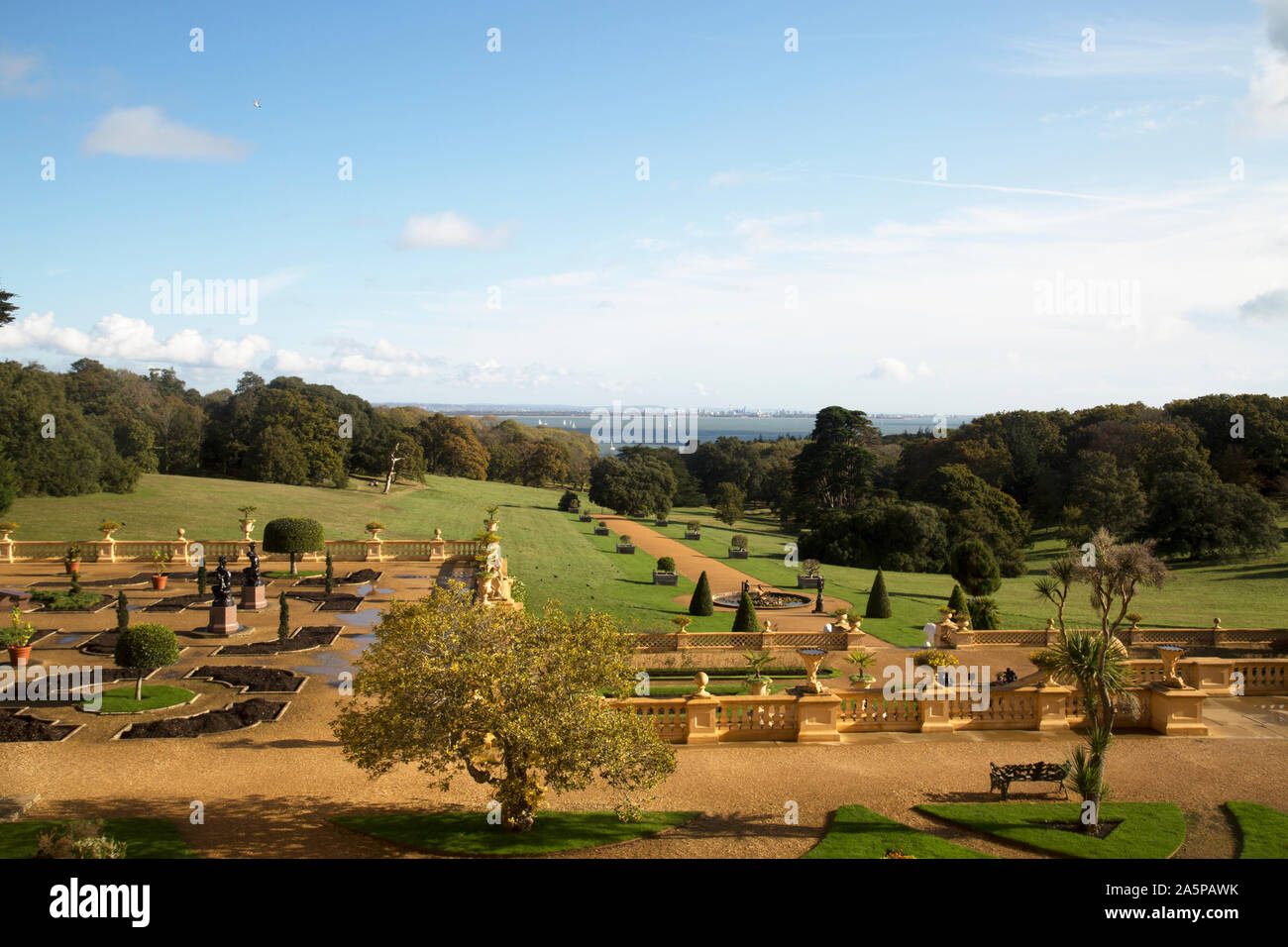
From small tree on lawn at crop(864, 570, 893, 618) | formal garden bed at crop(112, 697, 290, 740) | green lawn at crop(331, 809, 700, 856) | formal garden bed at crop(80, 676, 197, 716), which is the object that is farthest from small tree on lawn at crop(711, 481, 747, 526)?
green lawn at crop(331, 809, 700, 856)

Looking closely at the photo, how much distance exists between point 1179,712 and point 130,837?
22.4m

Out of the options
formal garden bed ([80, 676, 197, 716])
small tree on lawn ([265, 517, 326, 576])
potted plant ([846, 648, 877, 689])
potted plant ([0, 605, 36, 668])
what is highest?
small tree on lawn ([265, 517, 326, 576])

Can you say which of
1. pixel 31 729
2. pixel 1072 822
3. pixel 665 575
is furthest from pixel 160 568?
pixel 1072 822

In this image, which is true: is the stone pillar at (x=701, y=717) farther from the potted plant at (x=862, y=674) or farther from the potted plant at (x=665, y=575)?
the potted plant at (x=665, y=575)

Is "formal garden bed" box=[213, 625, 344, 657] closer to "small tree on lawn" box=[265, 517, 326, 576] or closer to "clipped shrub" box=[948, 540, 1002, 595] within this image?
"small tree on lawn" box=[265, 517, 326, 576]

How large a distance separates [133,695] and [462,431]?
98112 millimetres

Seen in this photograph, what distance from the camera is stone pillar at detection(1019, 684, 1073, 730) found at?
70.1ft

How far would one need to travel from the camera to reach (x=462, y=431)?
119 m

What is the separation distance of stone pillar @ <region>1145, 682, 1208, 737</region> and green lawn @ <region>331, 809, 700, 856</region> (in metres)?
12.9

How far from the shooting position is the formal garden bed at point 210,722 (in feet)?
63.7

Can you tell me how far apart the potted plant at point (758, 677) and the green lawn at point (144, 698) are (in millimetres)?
14481

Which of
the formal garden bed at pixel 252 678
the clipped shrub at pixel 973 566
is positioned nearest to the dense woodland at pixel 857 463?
the clipped shrub at pixel 973 566

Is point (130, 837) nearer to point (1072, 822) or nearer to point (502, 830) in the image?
point (502, 830)

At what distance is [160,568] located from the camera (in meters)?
39.2
